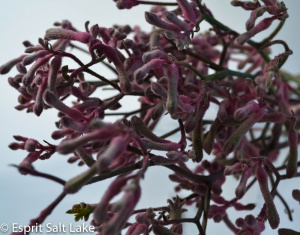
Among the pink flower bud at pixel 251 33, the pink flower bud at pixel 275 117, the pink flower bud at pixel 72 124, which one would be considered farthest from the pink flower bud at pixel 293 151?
the pink flower bud at pixel 72 124

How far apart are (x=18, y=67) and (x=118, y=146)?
0.93ft

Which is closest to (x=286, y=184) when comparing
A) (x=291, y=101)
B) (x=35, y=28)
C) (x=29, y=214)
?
(x=291, y=101)

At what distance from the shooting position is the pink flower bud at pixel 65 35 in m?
0.59

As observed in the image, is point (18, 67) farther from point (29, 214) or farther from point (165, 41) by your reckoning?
point (29, 214)

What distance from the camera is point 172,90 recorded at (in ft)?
1.78

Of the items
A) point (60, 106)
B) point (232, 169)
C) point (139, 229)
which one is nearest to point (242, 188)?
point (232, 169)

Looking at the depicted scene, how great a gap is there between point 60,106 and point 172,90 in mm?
120

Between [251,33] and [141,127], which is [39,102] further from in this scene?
[251,33]

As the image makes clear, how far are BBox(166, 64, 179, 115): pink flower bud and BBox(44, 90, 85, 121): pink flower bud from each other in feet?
0.33

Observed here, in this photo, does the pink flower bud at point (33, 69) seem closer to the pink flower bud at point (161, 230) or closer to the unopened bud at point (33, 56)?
the unopened bud at point (33, 56)

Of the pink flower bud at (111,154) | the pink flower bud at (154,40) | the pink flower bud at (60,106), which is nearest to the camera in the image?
the pink flower bud at (111,154)

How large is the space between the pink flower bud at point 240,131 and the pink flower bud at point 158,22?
14 centimetres

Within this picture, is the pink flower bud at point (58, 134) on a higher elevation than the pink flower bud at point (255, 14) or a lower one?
lower

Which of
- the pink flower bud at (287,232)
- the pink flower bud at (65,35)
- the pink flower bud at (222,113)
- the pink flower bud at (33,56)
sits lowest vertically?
the pink flower bud at (287,232)
